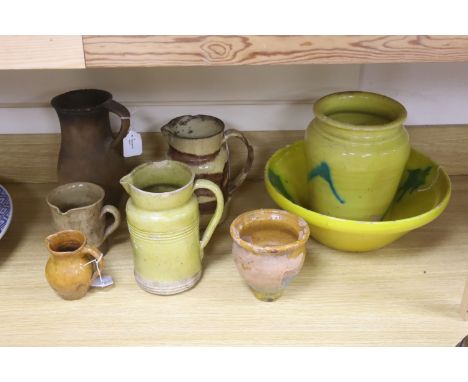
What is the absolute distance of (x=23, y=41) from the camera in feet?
1.85

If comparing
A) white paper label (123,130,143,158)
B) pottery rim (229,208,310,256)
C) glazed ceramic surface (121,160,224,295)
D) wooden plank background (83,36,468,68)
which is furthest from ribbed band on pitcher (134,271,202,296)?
wooden plank background (83,36,468,68)

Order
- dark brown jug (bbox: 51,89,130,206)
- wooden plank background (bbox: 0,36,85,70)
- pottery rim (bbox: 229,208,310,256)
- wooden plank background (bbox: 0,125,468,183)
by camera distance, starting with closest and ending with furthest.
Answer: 1. wooden plank background (bbox: 0,36,85,70)
2. pottery rim (bbox: 229,208,310,256)
3. dark brown jug (bbox: 51,89,130,206)
4. wooden plank background (bbox: 0,125,468,183)

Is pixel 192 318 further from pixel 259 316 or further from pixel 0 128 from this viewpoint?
pixel 0 128

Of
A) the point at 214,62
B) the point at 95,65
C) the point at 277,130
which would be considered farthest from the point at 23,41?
the point at 277,130

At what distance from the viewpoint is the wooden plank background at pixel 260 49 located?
1.87ft

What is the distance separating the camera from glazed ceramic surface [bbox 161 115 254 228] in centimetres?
80

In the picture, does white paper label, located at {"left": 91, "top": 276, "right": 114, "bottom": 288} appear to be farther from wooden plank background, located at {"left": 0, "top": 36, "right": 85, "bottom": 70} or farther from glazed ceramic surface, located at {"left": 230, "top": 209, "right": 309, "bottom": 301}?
wooden plank background, located at {"left": 0, "top": 36, "right": 85, "bottom": 70}

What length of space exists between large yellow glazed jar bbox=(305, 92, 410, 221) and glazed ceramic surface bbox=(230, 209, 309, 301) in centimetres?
8

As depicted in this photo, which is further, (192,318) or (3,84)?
(3,84)

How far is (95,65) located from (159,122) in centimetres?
40

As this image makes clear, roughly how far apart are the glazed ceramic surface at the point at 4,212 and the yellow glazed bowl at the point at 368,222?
389mm

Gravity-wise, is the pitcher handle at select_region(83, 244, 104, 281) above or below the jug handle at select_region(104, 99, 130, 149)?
below

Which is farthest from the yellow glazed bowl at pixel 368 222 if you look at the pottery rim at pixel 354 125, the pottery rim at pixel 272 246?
the pottery rim at pixel 354 125

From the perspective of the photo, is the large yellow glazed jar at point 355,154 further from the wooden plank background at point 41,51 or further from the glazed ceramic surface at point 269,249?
the wooden plank background at point 41,51
